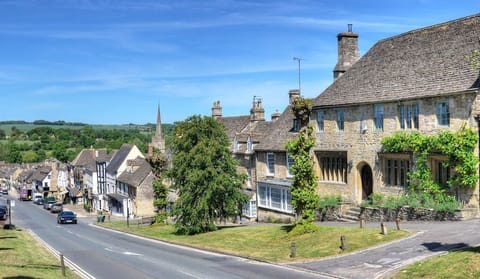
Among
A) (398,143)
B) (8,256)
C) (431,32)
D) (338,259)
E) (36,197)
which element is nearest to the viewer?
(338,259)

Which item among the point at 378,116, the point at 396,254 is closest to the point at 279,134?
the point at 378,116

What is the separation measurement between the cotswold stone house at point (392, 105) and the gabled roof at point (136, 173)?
124 feet

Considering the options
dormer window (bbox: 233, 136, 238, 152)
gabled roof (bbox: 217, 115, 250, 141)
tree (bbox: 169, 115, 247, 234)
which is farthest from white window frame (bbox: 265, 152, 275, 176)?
gabled roof (bbox: 217, 115, 250, 141)

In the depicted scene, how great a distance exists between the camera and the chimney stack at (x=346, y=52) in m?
44.0

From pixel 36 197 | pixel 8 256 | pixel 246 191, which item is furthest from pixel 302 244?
pixel 36 197

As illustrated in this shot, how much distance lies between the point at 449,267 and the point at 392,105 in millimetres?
17102

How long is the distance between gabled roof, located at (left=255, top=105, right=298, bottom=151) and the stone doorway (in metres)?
9.48

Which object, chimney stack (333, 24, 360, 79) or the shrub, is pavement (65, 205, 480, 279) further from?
chimney stack (333, 24, 360, 79)

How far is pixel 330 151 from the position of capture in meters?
40.7

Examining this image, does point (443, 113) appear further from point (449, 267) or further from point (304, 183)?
point (449, 267)

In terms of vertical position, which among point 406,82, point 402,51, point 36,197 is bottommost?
point 36,197

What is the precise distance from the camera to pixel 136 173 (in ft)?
255

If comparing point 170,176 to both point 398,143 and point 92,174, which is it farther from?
point 92,174

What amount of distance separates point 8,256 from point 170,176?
637 inches
